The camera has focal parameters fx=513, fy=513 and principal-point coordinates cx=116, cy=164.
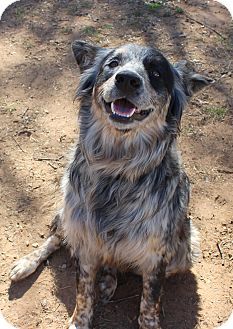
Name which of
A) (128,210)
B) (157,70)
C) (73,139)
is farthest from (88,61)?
(73,139)

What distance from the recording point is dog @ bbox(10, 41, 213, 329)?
3758mm

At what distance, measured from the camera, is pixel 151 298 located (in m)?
3.97

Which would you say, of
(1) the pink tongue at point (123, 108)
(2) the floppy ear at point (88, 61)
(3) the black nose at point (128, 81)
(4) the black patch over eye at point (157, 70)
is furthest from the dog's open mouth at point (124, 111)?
(2) the floppy ear at point (88, 61)

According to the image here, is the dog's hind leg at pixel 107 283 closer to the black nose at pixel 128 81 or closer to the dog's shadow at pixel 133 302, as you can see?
the dog's shadow at pixel 133 302

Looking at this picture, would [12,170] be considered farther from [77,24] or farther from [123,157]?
[77,24]

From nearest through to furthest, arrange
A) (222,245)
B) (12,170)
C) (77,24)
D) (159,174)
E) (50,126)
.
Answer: (159,174) → (222,245) → (12,170) → (50,126) → (77,24)

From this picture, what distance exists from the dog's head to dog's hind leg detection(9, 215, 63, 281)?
4.33ft

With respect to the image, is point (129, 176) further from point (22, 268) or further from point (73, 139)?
point (73, 139)

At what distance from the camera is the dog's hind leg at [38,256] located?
174 inches

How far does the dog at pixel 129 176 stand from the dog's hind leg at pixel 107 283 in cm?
22

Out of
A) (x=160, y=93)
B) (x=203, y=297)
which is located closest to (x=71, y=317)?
(x=203, y=297)

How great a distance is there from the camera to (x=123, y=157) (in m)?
3.79

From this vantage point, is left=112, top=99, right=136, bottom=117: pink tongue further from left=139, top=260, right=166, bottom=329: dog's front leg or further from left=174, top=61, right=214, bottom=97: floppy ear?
left=139, top=260, right=166, bottom=329: dog's front leg

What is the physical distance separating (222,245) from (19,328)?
200 centimetres
